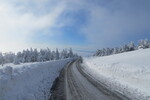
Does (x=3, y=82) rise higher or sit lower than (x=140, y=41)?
lower

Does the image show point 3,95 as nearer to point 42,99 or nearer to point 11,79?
point 11,79

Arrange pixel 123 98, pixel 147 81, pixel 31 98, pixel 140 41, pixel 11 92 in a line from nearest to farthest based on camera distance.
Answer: pixel 11 92
pixel 31 98
pixel 123 98
pixel 147 81
pixel 140 41

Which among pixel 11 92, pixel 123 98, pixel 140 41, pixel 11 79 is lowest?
pixel 123 98

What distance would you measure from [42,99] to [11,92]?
2.58m

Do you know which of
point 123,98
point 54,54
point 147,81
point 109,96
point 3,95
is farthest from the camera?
point 54,54

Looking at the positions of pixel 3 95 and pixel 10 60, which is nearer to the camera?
pixel 3 95

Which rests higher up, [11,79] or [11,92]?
[11,79]

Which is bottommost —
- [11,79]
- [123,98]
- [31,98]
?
[123,98]

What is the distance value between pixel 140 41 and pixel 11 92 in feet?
375

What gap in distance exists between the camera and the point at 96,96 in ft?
32.2

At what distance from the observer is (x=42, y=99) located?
909cm

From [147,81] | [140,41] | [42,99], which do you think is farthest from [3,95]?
[140,41]

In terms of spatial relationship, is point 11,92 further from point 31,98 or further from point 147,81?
point 147,81

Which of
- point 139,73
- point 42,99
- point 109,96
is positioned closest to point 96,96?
point 109,96
